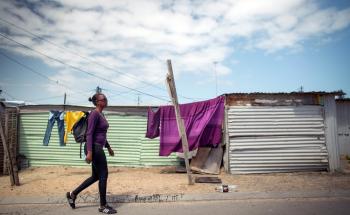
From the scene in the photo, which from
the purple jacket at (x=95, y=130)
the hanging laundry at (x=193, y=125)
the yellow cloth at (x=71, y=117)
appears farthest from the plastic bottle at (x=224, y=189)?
the yellow cloth at (x=71, y=117)

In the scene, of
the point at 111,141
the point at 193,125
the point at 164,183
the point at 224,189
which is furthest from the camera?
the point at 111,141

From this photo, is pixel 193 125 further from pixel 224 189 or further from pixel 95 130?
pixel 95 130

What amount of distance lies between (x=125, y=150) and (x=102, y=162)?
626cm

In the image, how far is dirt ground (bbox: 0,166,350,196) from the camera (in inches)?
268

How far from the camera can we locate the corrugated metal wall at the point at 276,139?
9.23 metres

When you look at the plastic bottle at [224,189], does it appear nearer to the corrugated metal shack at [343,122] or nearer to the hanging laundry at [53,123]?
the hanging laundry at [53,123]

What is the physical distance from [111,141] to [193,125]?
3805 mm

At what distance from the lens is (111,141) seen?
37.6 feet

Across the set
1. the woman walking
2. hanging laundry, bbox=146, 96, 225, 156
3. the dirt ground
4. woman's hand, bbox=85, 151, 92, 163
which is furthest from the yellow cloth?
woman's hand, bbox=85, 151, 92, 163

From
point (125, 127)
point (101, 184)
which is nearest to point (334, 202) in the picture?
point (101, 184)

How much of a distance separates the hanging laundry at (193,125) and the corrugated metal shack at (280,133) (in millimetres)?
356

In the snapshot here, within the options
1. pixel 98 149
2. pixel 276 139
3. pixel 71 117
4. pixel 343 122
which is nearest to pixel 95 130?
pixel 98 149

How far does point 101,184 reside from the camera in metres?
5.07

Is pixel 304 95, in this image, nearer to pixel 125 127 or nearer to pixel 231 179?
pixel 231 179
